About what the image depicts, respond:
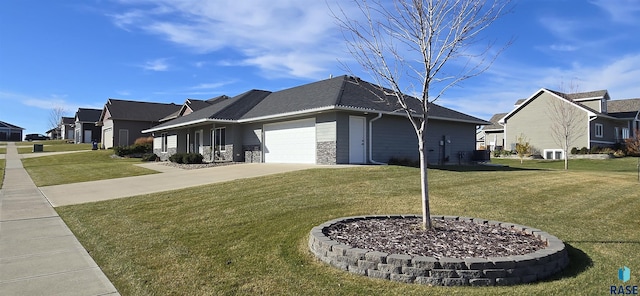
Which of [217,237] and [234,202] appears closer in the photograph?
[217,237]

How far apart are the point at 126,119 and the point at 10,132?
2158 inches

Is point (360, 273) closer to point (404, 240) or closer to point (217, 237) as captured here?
point (404, 240)

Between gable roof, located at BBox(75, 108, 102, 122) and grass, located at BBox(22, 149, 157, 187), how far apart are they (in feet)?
71.6

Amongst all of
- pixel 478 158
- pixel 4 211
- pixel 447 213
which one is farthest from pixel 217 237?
pixel 478 158

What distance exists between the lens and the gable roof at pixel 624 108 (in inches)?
1446

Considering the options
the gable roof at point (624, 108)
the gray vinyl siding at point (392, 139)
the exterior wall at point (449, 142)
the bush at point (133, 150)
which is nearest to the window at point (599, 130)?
the gable roof at point (624, 108)

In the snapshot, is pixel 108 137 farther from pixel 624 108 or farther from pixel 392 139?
pixel 624 108

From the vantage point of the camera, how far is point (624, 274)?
4.45 metres

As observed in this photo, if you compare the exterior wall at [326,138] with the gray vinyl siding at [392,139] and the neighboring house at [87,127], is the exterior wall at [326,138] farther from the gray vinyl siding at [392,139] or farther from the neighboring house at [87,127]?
the neighboring house at [87,127]

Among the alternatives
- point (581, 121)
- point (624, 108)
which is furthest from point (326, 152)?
point (624, 108)

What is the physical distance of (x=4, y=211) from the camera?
922cm

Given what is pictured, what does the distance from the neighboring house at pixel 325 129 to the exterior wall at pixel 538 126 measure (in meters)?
14.0

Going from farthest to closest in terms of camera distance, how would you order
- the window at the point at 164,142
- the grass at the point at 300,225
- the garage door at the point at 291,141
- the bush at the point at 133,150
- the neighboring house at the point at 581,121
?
the neighboring house at the point at 581,121 < the bush at the point at 133,150 < the window at the point at 164,142 < the garage door at the point at 291,141 < the grass at the point at 300,225

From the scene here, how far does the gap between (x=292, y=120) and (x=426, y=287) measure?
→ 1594cm
